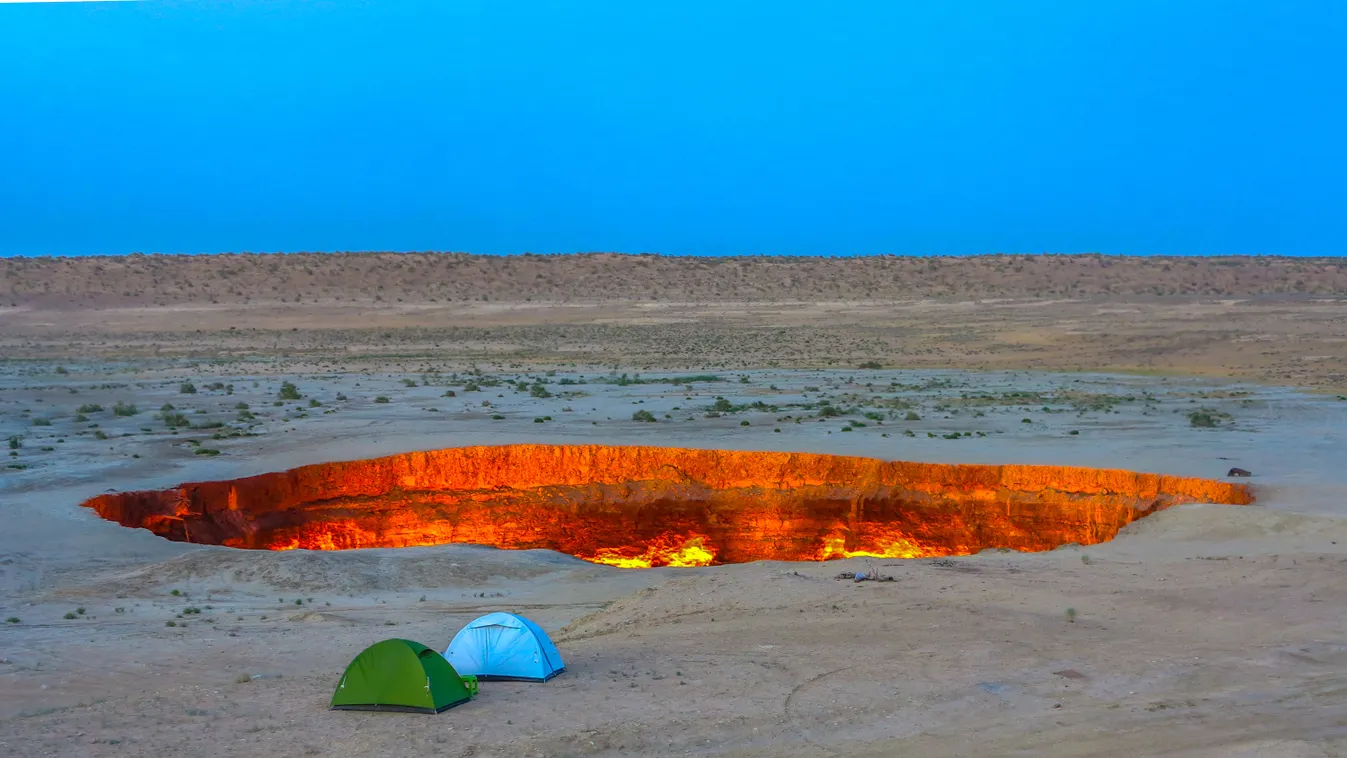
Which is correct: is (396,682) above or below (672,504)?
below

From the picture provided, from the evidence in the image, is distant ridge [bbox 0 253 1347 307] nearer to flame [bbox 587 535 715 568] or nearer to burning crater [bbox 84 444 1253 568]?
burning crater [bbox 84 444 1253 568]

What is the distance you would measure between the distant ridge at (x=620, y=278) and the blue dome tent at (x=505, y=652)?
5833 cm

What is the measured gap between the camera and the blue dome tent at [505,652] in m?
9.19

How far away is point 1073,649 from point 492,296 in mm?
61439

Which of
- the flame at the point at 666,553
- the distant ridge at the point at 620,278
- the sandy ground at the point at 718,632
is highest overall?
the distant ridge at the point at 620,278

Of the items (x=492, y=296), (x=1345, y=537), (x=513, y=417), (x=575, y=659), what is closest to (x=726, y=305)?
(x=492, y=296)

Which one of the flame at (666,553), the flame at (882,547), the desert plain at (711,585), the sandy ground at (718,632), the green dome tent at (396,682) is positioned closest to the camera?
the sandy ground at (718,632)

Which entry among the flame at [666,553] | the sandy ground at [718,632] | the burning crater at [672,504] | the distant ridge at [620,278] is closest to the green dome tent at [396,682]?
the sandy ground at [718,632]

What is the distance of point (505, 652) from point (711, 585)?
374cm

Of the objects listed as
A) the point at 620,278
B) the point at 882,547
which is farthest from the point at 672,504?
the point at 620,278

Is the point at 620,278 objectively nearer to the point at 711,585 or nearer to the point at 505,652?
the point at 711,585

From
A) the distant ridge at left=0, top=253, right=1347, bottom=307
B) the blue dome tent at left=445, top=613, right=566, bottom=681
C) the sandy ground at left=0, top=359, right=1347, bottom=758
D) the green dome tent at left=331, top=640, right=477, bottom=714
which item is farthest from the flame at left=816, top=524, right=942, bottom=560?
the distant ridge at left=0, top=253, right=1347, bottom=307

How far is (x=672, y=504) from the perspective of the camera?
1977 centimetres

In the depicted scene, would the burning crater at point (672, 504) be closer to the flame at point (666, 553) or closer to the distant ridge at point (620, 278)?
the flame at point (666, 553)
